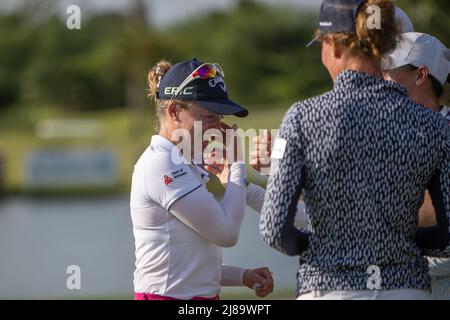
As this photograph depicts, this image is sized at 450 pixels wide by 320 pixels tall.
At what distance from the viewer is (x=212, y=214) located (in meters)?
2.96

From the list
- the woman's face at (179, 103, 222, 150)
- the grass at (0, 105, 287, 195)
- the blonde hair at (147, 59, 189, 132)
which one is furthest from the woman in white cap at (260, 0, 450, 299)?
the grass at (0, 105, 287, 195)

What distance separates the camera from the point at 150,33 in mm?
34875

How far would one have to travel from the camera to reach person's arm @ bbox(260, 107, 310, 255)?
2.50 m

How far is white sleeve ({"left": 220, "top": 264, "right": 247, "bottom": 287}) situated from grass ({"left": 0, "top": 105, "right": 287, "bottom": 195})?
644 inches

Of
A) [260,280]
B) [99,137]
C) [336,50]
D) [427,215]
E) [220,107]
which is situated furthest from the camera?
[99,137]

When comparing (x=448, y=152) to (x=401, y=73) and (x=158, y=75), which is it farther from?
(x=158, y=75)

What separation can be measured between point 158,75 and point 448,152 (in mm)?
1183

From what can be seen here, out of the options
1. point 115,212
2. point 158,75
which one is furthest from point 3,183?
point 158,75

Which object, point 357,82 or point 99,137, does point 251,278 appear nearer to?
point 357,82

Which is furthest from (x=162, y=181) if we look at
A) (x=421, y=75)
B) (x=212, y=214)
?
(x=421, y=75)

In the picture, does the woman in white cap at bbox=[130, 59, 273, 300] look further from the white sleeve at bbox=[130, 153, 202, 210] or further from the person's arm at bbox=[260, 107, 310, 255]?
the person's arm at bbox=[260, 107, 310, 255]

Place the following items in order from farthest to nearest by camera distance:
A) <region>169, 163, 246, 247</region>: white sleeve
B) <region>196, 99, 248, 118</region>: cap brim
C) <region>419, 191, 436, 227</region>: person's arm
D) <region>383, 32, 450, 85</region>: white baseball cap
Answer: <region>383, 32, 450, 85</region>: white baseball cap, <region>196, 99, 248, 118</region>: cap brim, <region>169, 163, 246, 247</region>: white sleeve, <region>419, 191, 436, 227</region>: person's arm

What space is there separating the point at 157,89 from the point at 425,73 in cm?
93

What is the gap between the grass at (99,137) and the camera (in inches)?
986
